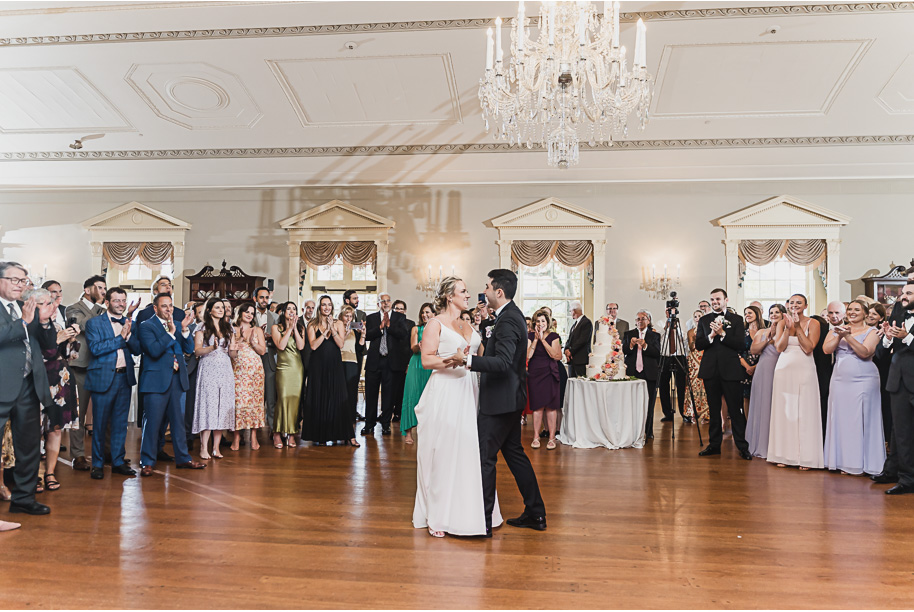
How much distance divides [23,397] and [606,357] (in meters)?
5.17

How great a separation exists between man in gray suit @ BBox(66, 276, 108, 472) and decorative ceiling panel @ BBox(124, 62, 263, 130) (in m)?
4.58

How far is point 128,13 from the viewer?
777 cm

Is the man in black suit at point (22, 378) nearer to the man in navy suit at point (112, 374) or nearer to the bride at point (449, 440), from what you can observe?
the man in navy suit at point (112, 374)

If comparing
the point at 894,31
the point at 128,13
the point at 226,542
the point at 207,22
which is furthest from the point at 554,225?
the point at 226,542

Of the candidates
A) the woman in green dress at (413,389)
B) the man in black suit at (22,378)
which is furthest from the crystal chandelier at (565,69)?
the man in black suit at (22,378)

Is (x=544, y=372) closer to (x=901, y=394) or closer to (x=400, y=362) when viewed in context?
(x=400, y=362)

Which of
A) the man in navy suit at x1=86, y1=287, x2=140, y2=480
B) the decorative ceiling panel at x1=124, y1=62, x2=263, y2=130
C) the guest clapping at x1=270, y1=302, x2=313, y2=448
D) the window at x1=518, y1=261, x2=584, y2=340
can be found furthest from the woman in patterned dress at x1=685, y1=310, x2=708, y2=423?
the decorative ceiling panel at x1=124, y1=62, x2=263, y2=130

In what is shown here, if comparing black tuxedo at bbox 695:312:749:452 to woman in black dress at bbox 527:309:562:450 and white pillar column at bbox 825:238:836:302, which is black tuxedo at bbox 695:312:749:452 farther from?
white pillar column at bbox 825:238:836:302

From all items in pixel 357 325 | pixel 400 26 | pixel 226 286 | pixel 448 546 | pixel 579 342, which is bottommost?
pixel 448 546

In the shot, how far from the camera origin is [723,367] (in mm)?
6121

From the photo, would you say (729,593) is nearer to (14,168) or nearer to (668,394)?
(668,394)

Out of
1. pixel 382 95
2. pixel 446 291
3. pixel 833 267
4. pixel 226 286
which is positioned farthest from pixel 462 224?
pixel 446 291

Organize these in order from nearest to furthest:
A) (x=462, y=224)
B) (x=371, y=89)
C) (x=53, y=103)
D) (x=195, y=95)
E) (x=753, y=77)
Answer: (x=753, y=77), (x=371, y=89), (x=195, y=95), (x=53, y=103), (x=462, y=224)

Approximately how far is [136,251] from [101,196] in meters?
1.25
